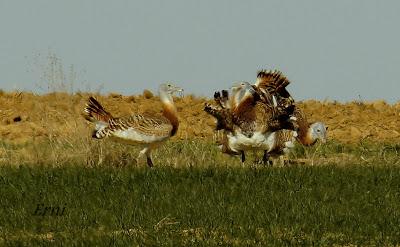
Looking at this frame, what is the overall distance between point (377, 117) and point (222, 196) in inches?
553

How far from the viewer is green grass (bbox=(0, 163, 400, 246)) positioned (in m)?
8.73

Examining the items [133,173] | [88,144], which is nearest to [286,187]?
[133,173]

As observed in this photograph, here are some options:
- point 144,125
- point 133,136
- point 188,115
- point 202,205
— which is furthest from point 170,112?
point 188,115

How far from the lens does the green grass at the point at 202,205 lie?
8.73m

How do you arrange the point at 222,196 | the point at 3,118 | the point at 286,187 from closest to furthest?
the point at 222,196
the point at 286,187
the point at 3,118

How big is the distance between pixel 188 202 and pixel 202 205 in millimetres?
271

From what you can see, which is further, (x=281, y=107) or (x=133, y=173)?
(x=281, y=107)

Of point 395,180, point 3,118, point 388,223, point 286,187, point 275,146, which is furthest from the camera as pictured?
point 3,118

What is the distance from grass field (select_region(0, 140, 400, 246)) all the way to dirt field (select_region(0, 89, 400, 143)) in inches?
226

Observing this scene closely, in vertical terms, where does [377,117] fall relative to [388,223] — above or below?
above

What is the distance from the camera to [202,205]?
10.1 metres

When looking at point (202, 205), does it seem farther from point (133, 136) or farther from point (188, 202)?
point (133, 136)

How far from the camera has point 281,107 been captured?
14359 mm

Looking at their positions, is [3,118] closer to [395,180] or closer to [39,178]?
[39,178]
